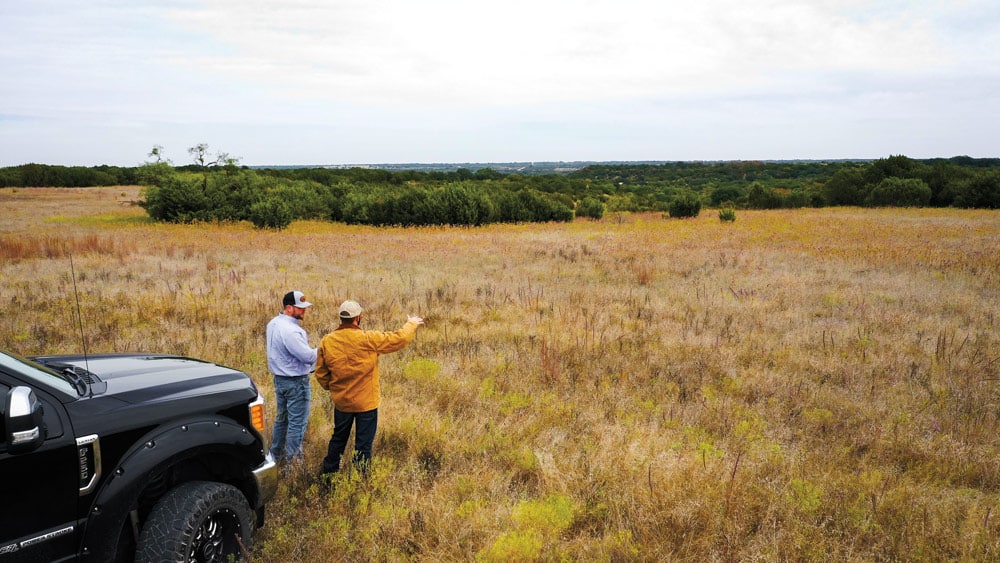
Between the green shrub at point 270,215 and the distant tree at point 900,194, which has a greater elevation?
the distant tree at point 900,194

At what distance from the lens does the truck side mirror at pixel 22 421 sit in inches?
88.2

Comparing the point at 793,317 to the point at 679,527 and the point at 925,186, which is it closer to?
the point at 679,527

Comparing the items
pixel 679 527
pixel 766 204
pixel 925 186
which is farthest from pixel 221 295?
pixel 925 186

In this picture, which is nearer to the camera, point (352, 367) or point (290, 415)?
point (352, 367)

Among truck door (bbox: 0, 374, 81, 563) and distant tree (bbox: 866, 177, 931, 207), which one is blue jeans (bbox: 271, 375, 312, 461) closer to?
truck door (bbox: 0, 374, 81, 563)

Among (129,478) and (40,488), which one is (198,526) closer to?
(129,478)

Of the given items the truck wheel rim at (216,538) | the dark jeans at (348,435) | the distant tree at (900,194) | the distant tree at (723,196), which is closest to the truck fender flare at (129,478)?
the truck wheel rim at (216,538)

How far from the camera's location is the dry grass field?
13.2 ft

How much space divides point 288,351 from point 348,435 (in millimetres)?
880

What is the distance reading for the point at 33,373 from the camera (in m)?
2.78

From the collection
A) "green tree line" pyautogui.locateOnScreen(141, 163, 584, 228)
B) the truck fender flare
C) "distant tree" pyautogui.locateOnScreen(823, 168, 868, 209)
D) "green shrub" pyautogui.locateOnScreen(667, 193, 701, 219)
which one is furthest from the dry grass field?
"distant tree" pyautogui.locateOnScreen(823, 168, 868, 209)

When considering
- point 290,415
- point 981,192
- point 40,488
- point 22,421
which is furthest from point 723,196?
point 22,421

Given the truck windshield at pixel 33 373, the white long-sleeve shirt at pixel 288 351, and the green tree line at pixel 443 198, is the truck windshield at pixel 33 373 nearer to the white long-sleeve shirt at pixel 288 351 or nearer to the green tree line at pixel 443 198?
the white long-sleeve shirt at pixel 288 351

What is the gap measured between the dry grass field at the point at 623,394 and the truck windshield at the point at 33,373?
1.71m
